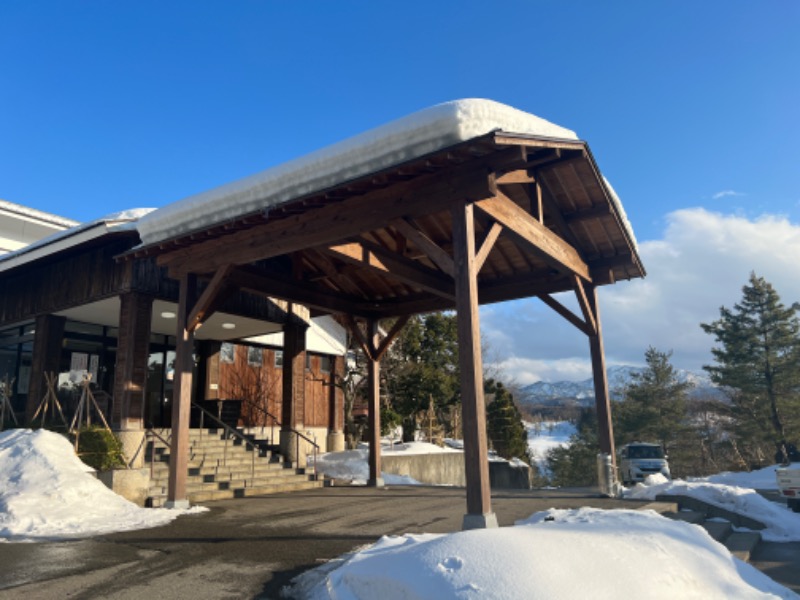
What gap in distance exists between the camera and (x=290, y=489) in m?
12.6

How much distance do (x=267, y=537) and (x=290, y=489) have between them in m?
5.81

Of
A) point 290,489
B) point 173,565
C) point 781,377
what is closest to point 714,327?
point 781,377

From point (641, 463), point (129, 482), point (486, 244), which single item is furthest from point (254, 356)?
point (641, 463)

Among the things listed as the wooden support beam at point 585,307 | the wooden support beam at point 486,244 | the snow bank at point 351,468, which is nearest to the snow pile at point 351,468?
the snow bank at point 351,468

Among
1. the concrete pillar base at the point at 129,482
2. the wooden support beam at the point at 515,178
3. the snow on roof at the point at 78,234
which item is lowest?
the concrete pillar base at the point at 129,482

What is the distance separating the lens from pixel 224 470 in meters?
12.3

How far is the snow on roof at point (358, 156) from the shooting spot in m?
6.57

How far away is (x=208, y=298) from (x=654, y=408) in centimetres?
3895

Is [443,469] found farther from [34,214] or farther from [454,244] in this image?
[34,214]

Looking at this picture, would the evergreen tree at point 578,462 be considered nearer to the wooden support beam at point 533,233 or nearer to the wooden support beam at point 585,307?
the wooden support beam at point 585,307

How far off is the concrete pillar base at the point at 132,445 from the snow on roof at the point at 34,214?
493 inches

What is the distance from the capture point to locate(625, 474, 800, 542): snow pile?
8.60 m

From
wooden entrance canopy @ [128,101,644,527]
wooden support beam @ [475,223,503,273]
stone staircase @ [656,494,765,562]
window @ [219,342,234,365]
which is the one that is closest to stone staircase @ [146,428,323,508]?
wooden entrance canopy @ [128,101,644,527]

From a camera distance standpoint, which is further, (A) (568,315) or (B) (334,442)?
(B) (334,442)
